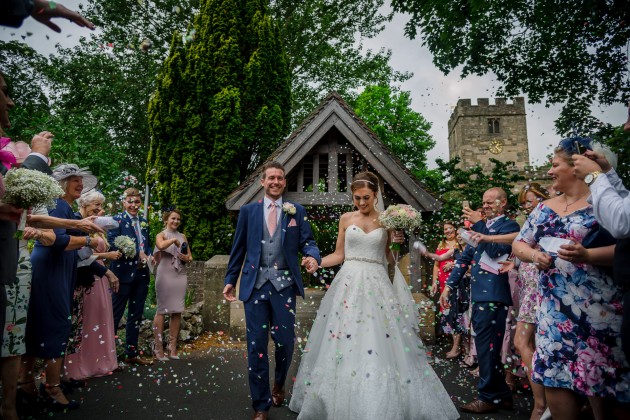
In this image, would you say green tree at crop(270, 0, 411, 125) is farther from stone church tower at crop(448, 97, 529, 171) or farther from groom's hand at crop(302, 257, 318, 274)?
stone church tower at crop(448, 97, 529, 171)

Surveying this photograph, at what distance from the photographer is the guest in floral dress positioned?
Answer: 2608 mm

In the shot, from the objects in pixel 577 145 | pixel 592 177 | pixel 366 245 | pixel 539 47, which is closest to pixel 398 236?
pixel 366 245

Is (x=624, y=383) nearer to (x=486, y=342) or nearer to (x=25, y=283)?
(x=486, y=342)

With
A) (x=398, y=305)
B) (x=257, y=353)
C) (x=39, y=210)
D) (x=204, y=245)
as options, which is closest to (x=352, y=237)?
(x=398, y=305)

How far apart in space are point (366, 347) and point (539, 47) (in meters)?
10.1

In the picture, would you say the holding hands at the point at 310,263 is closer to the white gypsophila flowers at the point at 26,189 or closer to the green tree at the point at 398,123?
the white gypsophila flowers at the point at 26,189

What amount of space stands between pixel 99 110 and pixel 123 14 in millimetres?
4330

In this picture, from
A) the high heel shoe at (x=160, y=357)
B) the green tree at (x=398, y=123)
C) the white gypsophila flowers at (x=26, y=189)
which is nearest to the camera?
the white gypsophila flowers at (x=26, y=189)

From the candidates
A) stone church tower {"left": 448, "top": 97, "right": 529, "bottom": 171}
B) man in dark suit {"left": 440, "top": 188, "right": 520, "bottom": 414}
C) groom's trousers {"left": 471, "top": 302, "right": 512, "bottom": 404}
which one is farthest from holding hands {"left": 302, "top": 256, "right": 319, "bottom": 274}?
stone church tower {"left": 448, "top": 97, "right": 529, "bottom": 171}

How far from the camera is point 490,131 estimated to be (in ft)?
167

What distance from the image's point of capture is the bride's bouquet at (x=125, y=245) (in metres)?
6.20

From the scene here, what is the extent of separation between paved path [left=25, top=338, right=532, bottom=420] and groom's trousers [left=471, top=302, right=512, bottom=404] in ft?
0.69

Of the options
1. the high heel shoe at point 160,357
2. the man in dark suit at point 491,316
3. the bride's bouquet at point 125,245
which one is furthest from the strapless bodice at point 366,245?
the high heel shoe at point 160,357

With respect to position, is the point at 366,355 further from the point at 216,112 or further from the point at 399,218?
the point at 216,112
